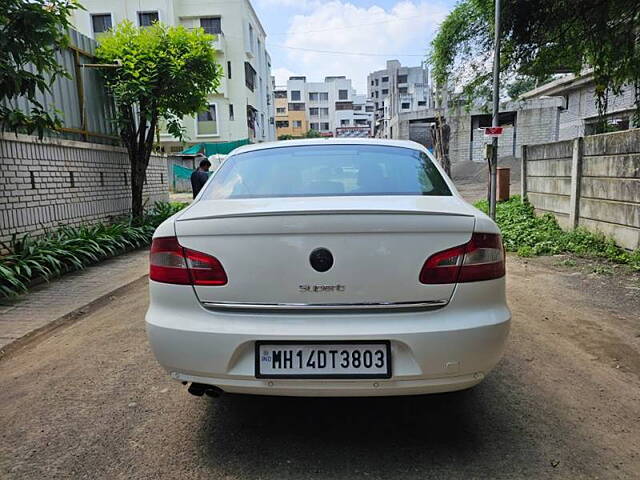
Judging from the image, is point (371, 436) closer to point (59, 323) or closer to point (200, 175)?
point (59, 323)

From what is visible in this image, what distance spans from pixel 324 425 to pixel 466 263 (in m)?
1.16

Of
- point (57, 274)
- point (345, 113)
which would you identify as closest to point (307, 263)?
point (57, 274)

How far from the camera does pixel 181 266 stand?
86.8 inches

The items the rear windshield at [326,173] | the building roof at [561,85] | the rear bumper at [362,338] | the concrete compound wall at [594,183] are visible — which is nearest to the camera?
the rear bumper at [362,338]

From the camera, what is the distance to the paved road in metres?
2.20

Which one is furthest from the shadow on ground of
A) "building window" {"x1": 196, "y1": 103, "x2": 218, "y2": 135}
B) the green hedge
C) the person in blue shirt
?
"building window" {"x1": 196, "y1": 103, "x2": 218, "y2": 135}

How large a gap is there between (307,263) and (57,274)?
5.35m

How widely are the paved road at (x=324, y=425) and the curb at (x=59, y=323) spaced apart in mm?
181

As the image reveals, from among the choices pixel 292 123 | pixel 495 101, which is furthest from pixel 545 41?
pixel 292 123

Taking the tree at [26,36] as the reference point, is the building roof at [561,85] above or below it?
above

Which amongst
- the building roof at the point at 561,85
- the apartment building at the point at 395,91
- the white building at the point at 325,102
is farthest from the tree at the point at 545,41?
the white building at the point at 325,102

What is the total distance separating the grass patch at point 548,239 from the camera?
651 centimetres

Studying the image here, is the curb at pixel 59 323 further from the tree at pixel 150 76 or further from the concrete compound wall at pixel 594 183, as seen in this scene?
the concrete compound wall at pixel 594 183

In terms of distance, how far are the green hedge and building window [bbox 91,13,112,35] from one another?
85.8 ft
